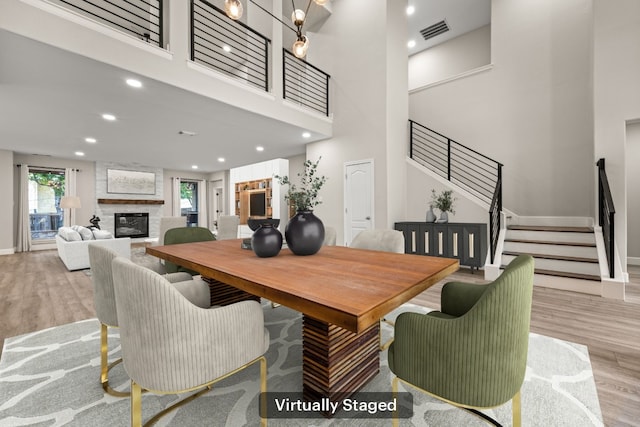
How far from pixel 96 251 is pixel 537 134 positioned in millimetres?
6411

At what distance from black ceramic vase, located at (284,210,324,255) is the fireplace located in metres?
9.22

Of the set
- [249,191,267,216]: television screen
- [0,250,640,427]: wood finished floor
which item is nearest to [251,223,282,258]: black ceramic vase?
[0,250,640,427]: wood finished floor

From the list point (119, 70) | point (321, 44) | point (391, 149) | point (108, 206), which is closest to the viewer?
point (119, 70)

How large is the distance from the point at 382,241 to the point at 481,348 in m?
1.42

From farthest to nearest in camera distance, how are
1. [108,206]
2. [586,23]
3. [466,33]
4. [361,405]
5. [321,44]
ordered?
[108,206], [466,33], [321,44], [586,23], [361,405]

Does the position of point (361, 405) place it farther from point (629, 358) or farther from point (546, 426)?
point (629, 358)

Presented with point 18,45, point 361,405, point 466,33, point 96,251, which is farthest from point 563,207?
point 18,45

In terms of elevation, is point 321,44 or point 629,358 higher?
point 321,44

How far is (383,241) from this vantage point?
2324 mm

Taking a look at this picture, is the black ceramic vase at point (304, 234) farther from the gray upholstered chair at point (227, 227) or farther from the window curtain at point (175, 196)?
the window curtain at point (175, 196)

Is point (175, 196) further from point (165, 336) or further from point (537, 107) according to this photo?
point (537, 107)

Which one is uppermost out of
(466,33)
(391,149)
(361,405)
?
(466,33)

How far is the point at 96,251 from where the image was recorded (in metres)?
1.45

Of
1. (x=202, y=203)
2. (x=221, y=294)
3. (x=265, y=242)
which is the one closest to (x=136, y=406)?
(x=265, y=242)
